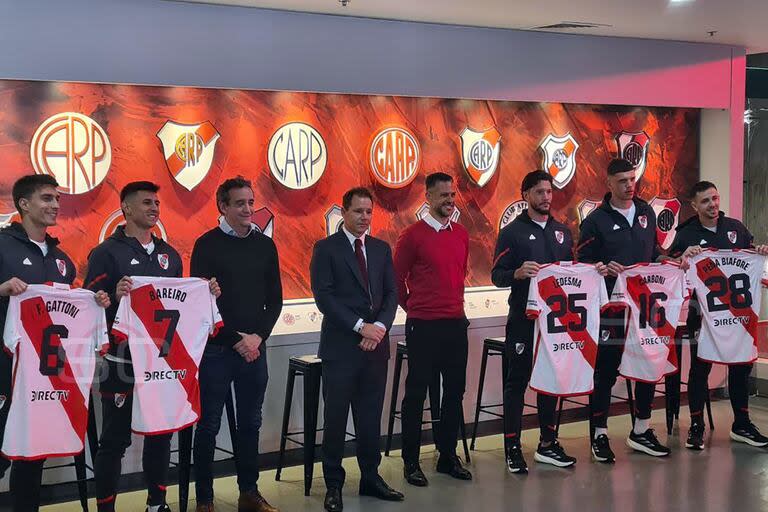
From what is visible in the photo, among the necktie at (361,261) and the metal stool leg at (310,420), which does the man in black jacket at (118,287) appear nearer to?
the necktie at (361,261)

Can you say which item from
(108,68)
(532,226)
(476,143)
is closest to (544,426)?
(532,226)

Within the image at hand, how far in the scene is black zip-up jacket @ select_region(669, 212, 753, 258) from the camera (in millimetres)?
6234

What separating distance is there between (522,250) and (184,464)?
2253 mm

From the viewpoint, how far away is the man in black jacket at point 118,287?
4.54 metres

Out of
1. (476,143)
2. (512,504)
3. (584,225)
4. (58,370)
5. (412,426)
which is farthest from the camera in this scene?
(476,143)

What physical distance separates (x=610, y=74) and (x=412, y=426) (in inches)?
138

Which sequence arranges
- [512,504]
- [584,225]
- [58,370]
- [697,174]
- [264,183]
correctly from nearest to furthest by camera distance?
[58,370], [512,504], [584,225], [264,183], [697,174]

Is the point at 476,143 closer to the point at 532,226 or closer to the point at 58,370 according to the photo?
the point at 532,226

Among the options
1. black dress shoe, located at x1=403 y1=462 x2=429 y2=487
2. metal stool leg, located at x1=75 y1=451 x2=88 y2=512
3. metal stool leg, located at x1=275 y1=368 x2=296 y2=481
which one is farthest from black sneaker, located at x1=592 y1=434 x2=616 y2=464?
metal stool leg, located at x1=75 y1=451 x2=88 y2=512

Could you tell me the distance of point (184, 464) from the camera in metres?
5.01

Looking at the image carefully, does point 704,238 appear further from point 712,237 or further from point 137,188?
point 137,188

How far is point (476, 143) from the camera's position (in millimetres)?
7258

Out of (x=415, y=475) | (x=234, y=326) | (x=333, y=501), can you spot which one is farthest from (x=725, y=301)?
(x=234, y=326)

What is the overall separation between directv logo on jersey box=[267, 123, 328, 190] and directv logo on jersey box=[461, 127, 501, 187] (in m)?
1.19
